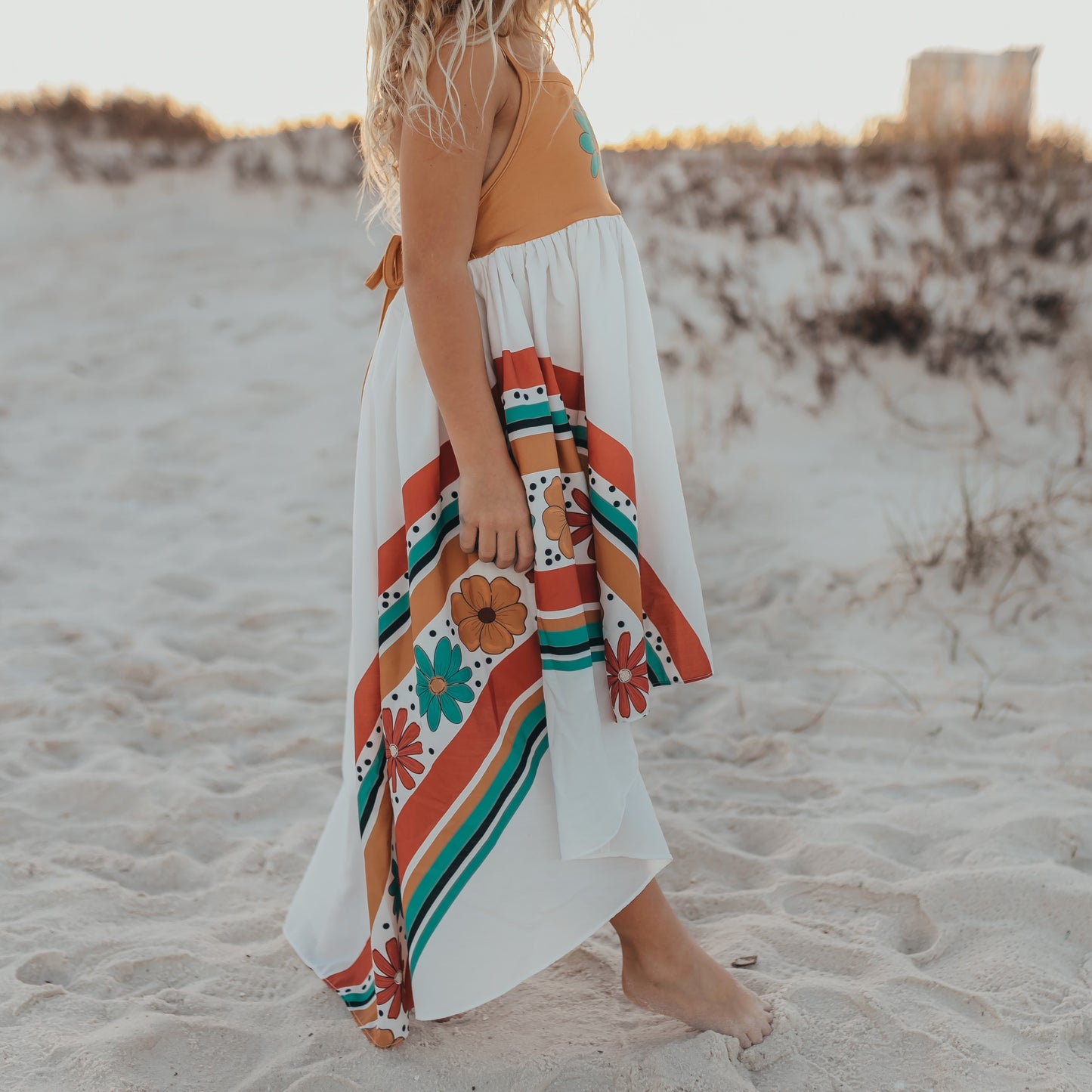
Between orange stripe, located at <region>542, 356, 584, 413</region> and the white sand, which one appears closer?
orange stripe, located at <region>542, 356, 584, 413</region>

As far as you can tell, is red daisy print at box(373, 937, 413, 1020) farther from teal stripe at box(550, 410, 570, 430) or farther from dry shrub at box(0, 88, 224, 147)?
dry shrub at box(0, 88, 224, 147)

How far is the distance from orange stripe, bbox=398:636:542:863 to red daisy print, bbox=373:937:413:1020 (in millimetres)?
234

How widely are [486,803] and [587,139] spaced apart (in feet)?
3.16

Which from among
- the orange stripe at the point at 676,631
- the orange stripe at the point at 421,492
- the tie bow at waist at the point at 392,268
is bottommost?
the orange stripe at the point at 676,631

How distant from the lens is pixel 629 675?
1358mm

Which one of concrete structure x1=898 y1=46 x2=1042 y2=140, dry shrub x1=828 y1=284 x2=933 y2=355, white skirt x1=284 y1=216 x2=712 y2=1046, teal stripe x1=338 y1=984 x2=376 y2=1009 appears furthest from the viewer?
concrete structure x1=898 y1=46 x2=1042 y2=140

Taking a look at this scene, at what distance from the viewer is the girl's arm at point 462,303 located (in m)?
1.24

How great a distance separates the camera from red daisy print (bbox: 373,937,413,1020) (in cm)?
148

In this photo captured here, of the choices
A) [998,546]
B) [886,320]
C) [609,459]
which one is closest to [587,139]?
[609,459]

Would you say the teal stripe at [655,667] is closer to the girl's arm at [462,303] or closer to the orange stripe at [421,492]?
the girl's arm at [462,303]

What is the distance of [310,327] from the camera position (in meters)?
5.82

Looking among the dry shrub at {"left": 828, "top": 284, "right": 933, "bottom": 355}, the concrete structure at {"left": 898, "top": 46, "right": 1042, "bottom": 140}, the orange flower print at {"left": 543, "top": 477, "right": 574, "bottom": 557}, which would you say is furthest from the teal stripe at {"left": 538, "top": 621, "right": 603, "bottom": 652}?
the concrete structure at {"left": 898, "top": 46, "right": 1042, "bottom": 140}

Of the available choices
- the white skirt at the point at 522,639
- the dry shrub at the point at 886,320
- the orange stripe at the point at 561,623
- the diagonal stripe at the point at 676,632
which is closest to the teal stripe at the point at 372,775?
the white skirt at the point at 522,639

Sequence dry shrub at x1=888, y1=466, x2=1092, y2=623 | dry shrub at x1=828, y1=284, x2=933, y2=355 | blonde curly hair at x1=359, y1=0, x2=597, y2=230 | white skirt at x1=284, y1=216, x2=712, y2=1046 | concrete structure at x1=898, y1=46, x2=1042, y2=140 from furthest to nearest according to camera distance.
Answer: concrete structure at x1=898, y1=46, x2=1042, y2=140
dry shrub at x1=828, y1=284, x2=933, y2=355
dry shrub at x1=888, y1=466, x2=1092, y2=623
white skirt at x1=284, y1=216, x2=712, y2=1046
blonde curly hair at x1=359, y1=0, x2=597, y2=230
